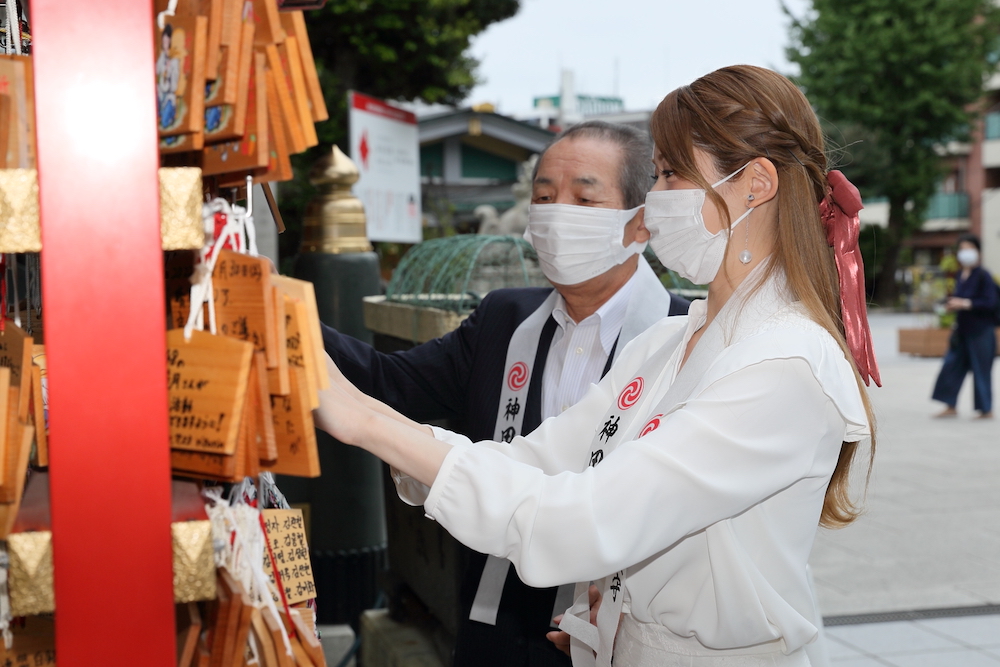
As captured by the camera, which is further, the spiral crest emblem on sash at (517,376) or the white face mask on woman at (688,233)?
the spiral crest emblem on sash at (517,376)

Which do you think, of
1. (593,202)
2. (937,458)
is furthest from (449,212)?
(593,202)

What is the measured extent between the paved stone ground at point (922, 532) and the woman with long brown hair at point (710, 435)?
114cm

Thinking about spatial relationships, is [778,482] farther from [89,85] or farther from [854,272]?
[89,85]

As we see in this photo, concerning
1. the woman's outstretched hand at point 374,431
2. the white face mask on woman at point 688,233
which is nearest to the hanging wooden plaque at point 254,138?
the woman's outstretched hand at point 374,431

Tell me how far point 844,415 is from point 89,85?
1.18 meters

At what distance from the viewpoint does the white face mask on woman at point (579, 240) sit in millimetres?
2566

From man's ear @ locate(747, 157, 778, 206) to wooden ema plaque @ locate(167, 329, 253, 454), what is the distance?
3.59ft

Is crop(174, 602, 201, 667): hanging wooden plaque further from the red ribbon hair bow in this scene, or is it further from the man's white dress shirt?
the man's white dress shirt

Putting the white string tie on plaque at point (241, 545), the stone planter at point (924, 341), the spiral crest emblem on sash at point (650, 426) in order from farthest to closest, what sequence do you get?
the stone planter at point (924, 341) → the spiral crest emblem on sash at point (650, 426) → the white string tie on plaque at point (241, 545)

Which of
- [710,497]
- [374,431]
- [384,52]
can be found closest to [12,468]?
[374,431]

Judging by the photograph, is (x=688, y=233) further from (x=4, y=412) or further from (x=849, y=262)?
(x=4, y=412)

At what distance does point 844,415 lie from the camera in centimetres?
153

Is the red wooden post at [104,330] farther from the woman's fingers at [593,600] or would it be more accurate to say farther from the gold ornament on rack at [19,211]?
the woman's fingers at [593,600]

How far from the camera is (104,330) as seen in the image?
0.93m
